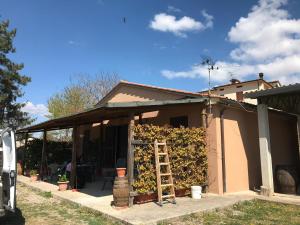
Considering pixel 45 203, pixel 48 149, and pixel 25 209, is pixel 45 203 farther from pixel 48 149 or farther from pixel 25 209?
pixel 48 149

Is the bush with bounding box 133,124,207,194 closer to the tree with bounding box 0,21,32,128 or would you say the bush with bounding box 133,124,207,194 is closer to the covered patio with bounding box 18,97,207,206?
the covered patio with bounding box 18,97,207,206

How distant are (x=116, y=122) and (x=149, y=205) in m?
7.45

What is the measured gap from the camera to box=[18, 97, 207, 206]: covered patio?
323 inches

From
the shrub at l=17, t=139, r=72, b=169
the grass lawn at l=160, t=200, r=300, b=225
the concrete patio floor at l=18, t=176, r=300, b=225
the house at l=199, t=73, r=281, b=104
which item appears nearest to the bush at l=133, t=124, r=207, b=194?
the concrete patio floor at l=18, t=176, r=300, b=225

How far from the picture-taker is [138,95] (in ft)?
47.1

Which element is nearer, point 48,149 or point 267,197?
point 267,197

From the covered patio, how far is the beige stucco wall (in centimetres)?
91

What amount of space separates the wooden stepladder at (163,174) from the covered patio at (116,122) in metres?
0.70

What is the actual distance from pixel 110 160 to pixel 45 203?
21.8 feet

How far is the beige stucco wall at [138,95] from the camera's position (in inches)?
501

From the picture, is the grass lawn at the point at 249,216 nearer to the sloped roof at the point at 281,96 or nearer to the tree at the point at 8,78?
the sloped roof at the point at 281,96

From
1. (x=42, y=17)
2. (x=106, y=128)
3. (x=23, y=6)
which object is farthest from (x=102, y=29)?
(x=106, y=128)

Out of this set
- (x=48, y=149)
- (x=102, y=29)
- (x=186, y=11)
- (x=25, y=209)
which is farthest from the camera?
(x=48, y=149)

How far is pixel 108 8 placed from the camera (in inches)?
446
